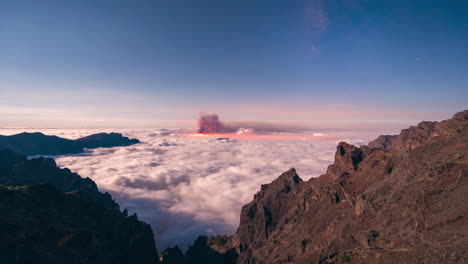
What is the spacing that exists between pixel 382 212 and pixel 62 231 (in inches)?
4867

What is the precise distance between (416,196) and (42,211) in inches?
5349

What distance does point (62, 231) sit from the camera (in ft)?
212

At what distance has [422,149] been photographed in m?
105

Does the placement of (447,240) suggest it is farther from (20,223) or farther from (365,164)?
(20,223)

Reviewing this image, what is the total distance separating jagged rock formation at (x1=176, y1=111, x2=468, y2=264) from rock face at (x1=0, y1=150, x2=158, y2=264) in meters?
82.7

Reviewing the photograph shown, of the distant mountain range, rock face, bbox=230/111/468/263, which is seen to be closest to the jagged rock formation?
rock face, bbox=230/111/468/263

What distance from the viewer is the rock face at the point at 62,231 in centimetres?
5372

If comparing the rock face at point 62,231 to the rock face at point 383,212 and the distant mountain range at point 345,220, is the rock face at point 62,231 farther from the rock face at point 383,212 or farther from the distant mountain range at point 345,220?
the rock face at point 383,212

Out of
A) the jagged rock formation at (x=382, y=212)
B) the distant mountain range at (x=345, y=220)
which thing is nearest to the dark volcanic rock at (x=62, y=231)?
the distant mountain range at (x=345, y=220)

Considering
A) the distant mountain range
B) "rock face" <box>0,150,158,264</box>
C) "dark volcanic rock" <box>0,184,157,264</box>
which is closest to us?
"dark volcanic rock" <box>0,184,157,264</box>

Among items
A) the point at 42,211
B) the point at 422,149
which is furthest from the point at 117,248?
the point at 422,149

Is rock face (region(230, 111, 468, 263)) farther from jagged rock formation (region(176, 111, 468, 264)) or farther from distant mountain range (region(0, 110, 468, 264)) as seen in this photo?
distant mountain range (region(0, 110, 468, 264))

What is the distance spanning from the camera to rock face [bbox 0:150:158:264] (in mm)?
53719

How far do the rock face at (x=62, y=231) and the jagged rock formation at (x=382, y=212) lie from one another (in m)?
82.7
